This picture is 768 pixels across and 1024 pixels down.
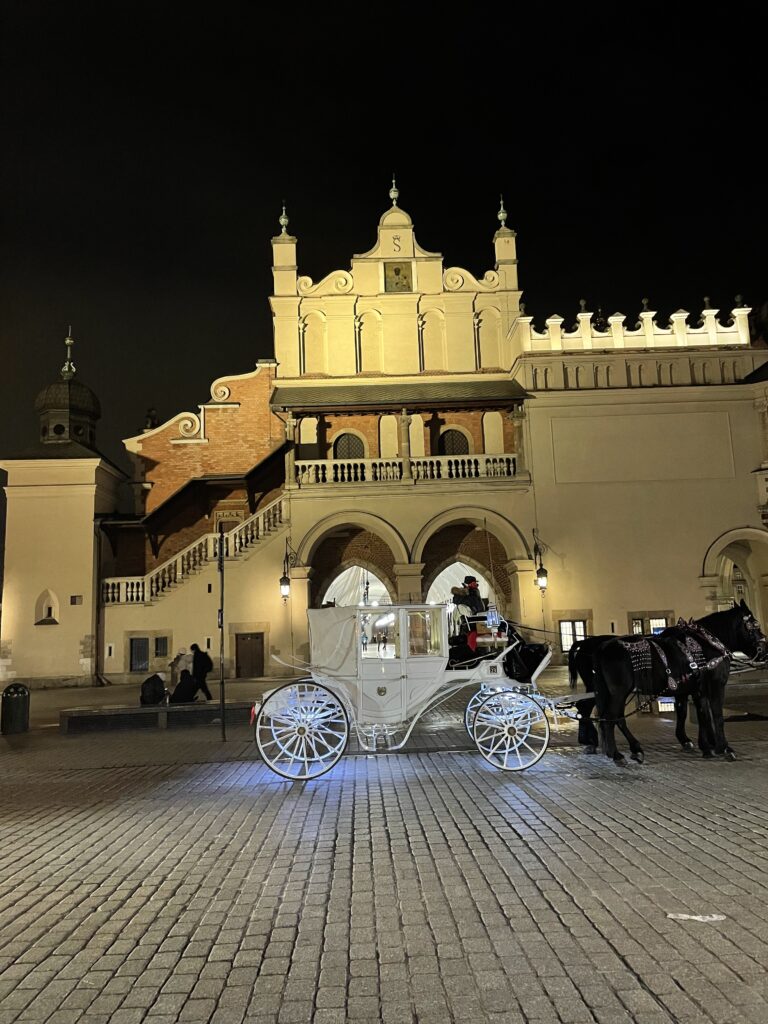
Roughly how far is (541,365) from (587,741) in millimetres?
16327

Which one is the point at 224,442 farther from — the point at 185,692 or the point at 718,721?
the point at 718,721

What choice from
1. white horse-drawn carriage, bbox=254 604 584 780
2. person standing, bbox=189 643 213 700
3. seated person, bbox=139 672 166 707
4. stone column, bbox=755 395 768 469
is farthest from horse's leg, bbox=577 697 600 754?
stone column, bbox=755 395 768 469

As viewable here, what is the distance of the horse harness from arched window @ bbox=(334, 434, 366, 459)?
17439 mm

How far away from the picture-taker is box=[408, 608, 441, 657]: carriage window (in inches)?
373

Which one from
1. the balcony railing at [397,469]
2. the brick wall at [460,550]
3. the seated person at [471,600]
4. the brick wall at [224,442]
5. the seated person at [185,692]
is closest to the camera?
the seated person at [471,600]

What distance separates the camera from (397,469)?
76.7 ft

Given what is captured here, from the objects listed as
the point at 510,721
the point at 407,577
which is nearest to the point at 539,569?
the point at 407,577

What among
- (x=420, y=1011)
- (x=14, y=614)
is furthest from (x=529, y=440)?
(x=420, y=1011)

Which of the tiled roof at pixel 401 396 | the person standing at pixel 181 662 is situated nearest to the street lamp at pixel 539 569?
the tiled roof at pixel 401 396

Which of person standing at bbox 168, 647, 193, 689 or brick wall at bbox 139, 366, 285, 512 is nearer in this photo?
person standing at bbox 168, 647, 193, 689

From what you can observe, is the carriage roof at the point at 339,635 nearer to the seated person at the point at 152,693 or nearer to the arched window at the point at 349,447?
the seated person at the point at 152,693

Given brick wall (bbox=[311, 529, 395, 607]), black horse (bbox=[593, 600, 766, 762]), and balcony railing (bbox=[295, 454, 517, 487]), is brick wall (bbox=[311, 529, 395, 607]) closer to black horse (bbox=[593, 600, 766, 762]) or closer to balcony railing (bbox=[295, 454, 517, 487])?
balcony railing (bbox=[295, 454, 517, 487])

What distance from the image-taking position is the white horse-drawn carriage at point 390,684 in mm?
9016

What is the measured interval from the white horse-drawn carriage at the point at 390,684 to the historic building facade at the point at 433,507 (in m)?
12.8
